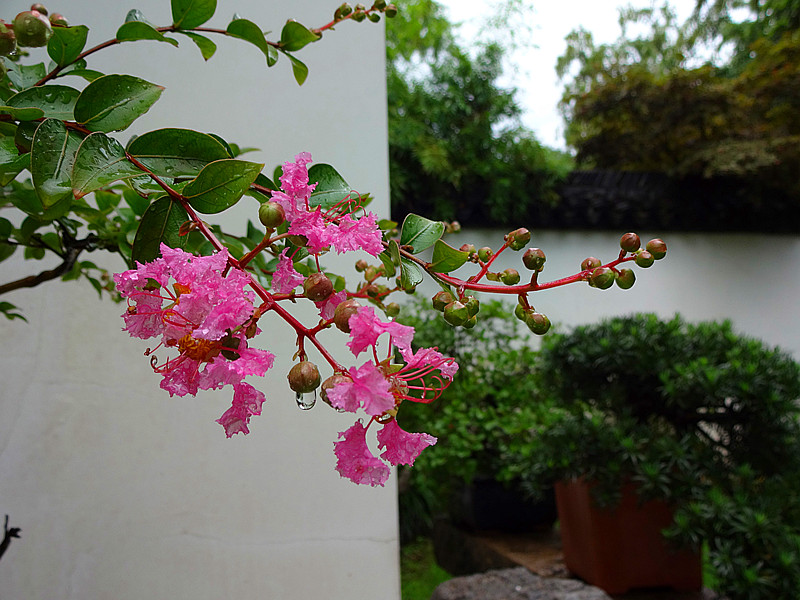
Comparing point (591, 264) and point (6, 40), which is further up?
point (6, 40)

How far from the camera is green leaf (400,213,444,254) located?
41 cm

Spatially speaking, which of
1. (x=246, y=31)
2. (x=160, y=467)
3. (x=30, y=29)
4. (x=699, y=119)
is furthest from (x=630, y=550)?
(x=699, y=119)

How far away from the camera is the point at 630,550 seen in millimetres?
1907

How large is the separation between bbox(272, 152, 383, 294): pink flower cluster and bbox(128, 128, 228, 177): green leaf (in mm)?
54

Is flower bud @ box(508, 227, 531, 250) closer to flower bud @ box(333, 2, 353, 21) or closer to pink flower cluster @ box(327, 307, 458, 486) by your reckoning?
pink flower cluster @ box(327, 307, 458, 486)

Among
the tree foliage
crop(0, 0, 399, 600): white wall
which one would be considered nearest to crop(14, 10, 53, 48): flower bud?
crop(0, 0, 399, 600): white wall

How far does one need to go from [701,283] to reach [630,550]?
2.06 meters

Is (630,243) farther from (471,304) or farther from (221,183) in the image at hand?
(221,183)

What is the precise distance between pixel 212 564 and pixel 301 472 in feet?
0.65

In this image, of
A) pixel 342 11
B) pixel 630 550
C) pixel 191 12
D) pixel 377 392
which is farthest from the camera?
pixel 630 550

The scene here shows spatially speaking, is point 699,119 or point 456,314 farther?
point 699,119

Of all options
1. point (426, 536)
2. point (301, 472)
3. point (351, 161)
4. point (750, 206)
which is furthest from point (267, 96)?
point (750, 206)

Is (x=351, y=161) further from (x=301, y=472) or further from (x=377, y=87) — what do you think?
(x=301, y=472)

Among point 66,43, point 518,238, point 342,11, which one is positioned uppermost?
point 342,11
